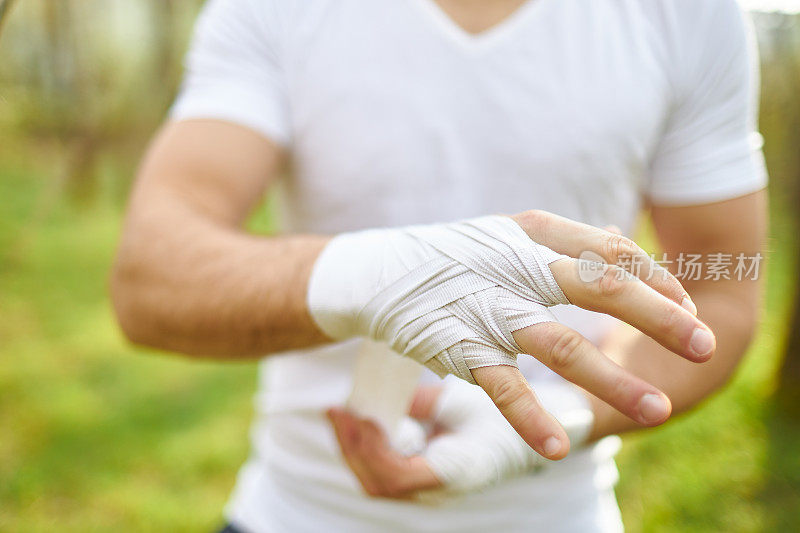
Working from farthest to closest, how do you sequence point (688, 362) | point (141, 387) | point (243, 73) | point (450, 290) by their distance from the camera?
point (141, 387)
point (243, 73)
point (688, 362)
point (450, 290)

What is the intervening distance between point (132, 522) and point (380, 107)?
2046 mm

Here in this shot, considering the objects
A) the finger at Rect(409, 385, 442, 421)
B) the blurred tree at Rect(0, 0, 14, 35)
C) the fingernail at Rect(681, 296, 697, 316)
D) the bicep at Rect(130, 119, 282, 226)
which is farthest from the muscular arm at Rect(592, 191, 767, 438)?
the blurred tree at Rect(0, 0, 14, 35)

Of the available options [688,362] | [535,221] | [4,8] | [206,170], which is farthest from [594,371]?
[4,8]

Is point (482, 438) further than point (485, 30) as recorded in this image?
No

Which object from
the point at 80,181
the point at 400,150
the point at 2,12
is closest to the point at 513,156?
the point at 400,150

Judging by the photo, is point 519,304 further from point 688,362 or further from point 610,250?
point 688,362

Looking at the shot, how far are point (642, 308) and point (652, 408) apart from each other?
0.29 feet

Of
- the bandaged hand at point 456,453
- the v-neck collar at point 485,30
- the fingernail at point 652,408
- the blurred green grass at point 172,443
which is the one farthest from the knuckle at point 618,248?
the blurred green grass at point 172,443

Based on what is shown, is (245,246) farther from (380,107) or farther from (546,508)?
(546,508)

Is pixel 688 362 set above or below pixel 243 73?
below

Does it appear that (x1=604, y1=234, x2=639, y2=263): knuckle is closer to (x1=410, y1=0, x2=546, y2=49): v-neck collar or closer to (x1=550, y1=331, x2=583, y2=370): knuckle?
(x1=550, y1=331, x2=583, y2=370): knuckle

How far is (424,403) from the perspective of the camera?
1.06 meters

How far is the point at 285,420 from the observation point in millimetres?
1253

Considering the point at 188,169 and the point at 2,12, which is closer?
the point at 2,12
